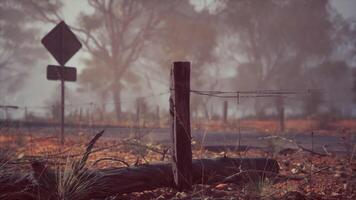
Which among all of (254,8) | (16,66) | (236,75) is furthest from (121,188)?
(16,66)

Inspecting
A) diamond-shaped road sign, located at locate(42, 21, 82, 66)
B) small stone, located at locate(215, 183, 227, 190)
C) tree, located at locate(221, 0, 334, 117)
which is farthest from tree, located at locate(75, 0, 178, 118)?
small stone, located at locate(215, 183, 227, 190)

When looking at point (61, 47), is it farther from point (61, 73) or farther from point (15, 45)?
point (15, 45)

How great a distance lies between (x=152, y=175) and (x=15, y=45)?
45499 millimetres

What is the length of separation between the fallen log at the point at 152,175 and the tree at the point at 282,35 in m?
29.9

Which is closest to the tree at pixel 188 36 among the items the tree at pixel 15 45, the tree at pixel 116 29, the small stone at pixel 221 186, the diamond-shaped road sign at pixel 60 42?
the tree at pixel 116 29

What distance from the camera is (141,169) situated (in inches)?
203

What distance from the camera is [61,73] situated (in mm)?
10438

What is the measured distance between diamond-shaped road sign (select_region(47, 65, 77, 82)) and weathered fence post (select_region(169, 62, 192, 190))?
579 cm

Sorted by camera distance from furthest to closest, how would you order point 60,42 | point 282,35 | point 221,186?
1. point 282,35
2. point 60,42
3. point 221,186

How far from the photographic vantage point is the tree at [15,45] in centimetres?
3784

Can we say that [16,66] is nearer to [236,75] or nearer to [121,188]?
[236,75]

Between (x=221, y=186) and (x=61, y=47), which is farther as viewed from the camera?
(x=61, y=47)

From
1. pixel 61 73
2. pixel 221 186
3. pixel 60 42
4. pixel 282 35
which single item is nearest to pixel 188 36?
pixel 282 35

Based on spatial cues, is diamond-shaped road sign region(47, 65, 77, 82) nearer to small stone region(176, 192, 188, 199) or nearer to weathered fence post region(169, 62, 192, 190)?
weathered fence post region(169, 62, 192, 190)
